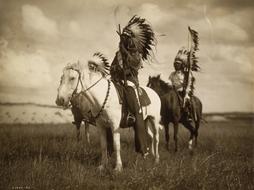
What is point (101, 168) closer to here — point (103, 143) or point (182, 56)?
point (103, 143)

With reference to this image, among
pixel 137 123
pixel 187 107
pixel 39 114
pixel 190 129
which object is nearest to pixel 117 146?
pixel 137 123

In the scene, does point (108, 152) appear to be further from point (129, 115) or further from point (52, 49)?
point (52, 49)

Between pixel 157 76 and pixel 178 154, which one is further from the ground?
pixel 157 76

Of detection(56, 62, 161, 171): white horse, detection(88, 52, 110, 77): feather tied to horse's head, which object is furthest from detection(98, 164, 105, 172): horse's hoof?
detection(88, 52, 110, 77): feather tied to horse's head

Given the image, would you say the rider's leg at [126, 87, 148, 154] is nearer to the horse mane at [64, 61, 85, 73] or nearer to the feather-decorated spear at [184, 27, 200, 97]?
the horse mane at [64, 61, 85, 73]

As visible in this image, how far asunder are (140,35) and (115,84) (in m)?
0.58

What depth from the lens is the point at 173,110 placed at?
18.4 ft

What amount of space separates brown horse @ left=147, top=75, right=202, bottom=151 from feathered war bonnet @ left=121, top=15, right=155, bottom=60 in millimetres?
555

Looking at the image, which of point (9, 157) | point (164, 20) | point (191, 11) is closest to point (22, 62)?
point (9, 157)

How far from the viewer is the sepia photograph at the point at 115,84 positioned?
415cm

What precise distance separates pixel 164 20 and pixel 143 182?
1.70 meters

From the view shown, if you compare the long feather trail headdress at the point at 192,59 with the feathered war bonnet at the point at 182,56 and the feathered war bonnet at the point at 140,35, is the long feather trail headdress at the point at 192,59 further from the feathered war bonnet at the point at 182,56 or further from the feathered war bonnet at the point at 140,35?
the feathered war bonnet at the point at 140,35

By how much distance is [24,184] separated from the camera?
3.80 m

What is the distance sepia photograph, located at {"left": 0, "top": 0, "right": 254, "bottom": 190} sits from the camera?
13.6 ft
